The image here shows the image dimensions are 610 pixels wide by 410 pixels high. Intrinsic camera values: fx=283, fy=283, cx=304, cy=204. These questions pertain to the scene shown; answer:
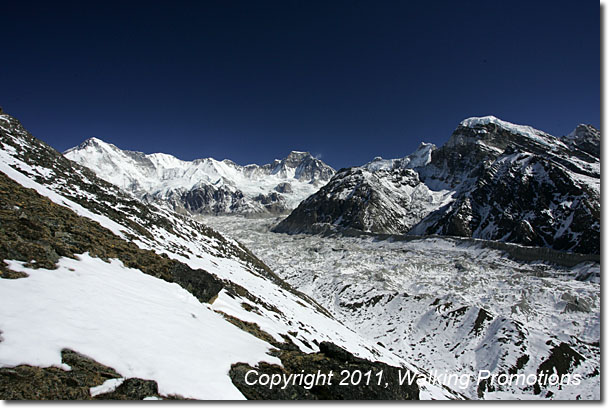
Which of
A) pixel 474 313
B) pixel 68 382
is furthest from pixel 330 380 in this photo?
pixel 474 313

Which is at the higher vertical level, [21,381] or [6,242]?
[6,242]

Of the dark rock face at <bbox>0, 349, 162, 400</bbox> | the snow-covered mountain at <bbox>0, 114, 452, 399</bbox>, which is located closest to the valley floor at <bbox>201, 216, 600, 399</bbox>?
the snow-covered mountain at <bbox>0, 114, 452, 399</bbox>

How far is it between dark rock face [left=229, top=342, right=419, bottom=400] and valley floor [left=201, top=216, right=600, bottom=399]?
7.55 metres

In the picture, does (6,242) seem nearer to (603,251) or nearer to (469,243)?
(603,251)

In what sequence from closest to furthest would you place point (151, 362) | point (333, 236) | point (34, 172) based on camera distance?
point (151, 362), point (34, 172), point (333, 236)

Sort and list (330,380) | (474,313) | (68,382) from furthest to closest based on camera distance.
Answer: (474,313) < (330,380) < (68,382)

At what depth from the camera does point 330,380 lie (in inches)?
313

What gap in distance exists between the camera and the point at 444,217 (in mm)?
154875

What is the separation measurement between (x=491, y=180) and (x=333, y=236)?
90152 mm

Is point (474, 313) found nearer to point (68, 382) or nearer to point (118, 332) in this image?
point (118, 332)

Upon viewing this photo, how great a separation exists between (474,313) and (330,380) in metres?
39.9

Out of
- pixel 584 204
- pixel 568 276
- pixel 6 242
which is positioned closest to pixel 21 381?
pixel 6 242

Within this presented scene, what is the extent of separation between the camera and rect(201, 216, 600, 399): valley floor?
29.2 meters

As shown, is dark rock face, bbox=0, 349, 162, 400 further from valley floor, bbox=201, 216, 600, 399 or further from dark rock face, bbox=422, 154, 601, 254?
dark rock face, bbox=422, 154, 601, 254
